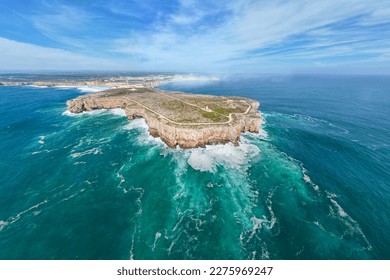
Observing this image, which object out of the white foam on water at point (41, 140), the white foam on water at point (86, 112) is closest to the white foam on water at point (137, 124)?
the white foam on water at point (86, 112)

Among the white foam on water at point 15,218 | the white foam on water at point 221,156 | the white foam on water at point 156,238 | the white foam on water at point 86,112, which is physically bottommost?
the white foam on water at point 86,112

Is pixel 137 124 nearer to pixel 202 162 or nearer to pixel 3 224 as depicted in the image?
pixel 202 162

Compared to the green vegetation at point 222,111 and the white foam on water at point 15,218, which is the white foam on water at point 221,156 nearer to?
the green vegetation at point 222,111

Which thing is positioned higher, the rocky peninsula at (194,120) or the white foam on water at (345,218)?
the rocky peninsula at (194,120)

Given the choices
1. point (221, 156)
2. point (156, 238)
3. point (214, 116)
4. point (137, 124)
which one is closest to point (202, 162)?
point (221, 156)

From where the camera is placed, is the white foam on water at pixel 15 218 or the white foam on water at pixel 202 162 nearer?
the white foam on water at pixel 15 218

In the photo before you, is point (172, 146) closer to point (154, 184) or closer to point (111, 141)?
point (154, 184)

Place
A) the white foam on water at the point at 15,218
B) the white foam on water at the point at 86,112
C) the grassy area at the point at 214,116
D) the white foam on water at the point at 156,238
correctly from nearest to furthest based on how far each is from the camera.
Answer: the white foam on water at the point at 156,238
the white foam on water at the point at 15,218
the grassy area at the point at 214,116
the white foam on water at the point at 86,112

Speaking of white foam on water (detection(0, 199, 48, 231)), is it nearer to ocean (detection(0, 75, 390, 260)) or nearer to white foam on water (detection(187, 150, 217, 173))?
ocean (detection(0, 75, 390, 260))

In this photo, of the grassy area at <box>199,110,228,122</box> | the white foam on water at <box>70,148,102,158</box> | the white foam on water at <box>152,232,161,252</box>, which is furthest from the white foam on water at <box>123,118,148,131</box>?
the white foam on water at <box>152,232,161,252</box>

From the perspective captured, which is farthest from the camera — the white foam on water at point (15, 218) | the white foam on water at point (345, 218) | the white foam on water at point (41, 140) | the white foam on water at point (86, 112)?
the white foam on water at point (86, 112)
